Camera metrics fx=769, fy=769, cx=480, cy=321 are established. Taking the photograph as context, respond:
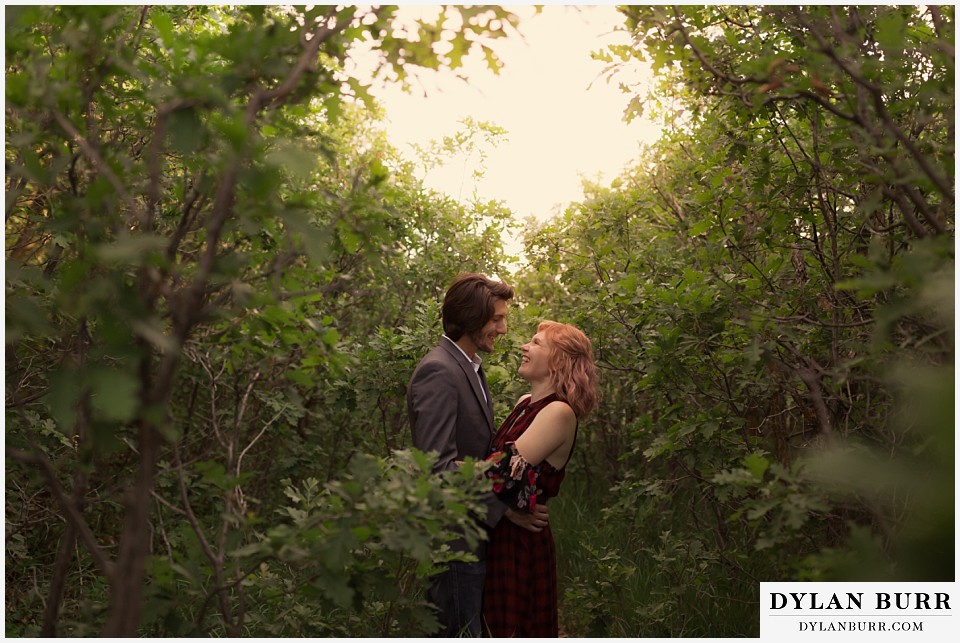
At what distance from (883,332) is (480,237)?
547 centimetres

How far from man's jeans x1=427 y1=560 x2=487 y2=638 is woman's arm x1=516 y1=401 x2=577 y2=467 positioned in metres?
0.52

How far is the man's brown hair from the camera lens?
3.48 m

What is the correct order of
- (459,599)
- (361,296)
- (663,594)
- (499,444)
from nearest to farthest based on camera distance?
(459,599) < (361,296) < (499,444) < (663,594)

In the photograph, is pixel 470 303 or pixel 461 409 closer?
pixel 461 409

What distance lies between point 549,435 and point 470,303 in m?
0.70

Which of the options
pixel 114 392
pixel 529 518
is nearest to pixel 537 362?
pixel 529 518

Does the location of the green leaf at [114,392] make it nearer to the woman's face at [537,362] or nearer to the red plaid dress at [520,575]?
the red plaid dress at [520,575]

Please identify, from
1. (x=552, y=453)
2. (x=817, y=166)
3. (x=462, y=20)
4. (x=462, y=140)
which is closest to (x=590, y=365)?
(x=552, y=453)

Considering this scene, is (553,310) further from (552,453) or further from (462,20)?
(462,20)

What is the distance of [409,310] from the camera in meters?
6.70

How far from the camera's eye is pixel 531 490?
325 centimetres

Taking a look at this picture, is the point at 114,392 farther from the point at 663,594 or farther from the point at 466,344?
the point at 663,594

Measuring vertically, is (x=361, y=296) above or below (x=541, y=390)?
above

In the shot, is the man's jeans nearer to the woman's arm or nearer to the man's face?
the woman's arm
